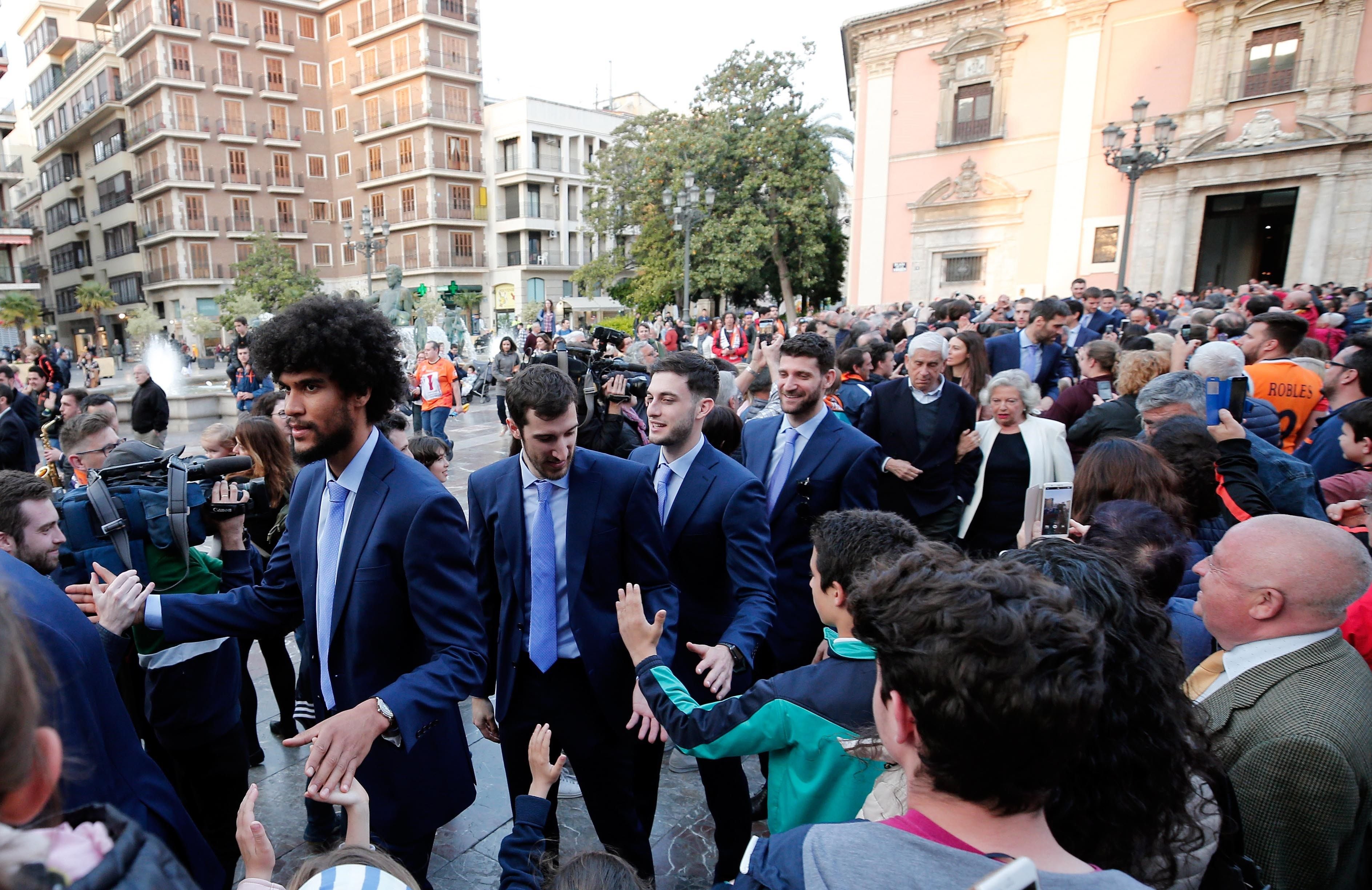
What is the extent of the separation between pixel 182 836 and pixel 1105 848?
1763 mm

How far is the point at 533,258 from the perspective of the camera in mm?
41719

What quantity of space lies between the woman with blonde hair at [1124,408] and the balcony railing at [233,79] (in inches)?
1845

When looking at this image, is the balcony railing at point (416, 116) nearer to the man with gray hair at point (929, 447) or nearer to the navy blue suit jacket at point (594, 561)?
the man with gray hair at point (929, 447)

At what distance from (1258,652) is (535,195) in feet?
141

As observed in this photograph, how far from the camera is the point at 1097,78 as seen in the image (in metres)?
21.5

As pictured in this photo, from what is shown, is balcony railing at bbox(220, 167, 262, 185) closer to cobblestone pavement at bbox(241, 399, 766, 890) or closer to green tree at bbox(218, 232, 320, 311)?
green tree at bbox(218, 232, 320, 311)

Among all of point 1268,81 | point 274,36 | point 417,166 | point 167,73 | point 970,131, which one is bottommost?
point 970,131

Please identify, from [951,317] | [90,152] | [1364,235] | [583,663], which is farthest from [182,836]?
[90,152]

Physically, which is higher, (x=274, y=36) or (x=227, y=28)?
(x=274, y=36)

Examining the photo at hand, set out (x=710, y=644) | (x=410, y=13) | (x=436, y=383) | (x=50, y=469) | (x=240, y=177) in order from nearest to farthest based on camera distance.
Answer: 1. (x=710, y=644)
2. (x=50, y=469)
3. (x=436, y=383)
4. (x=410, y=13)
5. (x=240, y=177)

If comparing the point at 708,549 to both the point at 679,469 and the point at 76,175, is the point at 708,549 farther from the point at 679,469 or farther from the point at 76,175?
the point at 76,175

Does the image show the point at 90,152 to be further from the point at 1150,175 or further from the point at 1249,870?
the point at 1249,870

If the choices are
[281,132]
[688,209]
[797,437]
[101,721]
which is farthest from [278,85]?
[101,721]

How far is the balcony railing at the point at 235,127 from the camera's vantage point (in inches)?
1500
